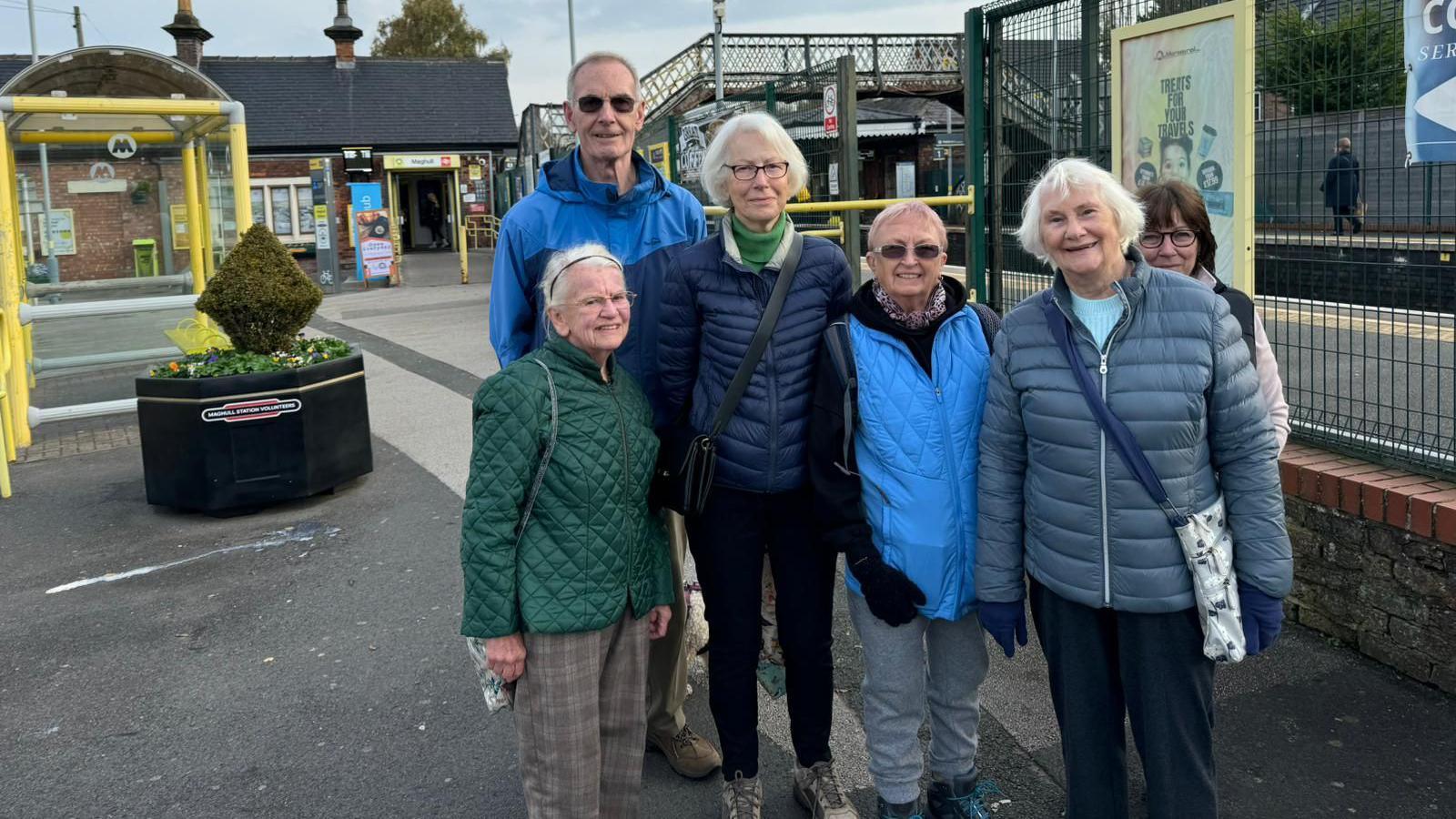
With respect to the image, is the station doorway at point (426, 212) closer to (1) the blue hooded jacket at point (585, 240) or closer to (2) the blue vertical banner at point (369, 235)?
(2) the blue vertical banner at point (369, 235)

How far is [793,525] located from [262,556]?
371cm

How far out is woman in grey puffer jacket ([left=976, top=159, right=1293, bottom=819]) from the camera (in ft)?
8.19

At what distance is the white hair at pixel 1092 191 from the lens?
2.60 meters

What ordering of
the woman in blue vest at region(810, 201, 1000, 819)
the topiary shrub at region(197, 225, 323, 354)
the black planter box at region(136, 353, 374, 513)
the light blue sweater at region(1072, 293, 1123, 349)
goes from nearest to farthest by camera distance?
the light blue sweater at region(1072, 293, 1123, 349)
the woman in blue vest at region(810, 201, 1000, 819)
the black planter box at region(136, 353, 374, 513)
the topiary shrub at region(197, 225, 323, 354)

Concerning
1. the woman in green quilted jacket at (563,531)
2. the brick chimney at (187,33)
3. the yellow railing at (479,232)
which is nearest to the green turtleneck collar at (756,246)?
the woman in green quilted jacket at (563,531)

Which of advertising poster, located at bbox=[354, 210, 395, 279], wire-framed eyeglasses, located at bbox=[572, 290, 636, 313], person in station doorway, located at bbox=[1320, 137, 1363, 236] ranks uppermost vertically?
advertising poster, located at bbox=[354, 210, 395, 279]

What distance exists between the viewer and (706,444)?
2916mm

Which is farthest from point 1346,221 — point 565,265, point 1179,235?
point 565,265

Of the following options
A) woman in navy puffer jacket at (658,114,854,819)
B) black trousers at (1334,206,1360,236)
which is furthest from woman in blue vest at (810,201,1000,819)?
black trousers at (1334,206,1360,236)

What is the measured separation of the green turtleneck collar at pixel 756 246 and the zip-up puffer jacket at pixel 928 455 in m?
0.34

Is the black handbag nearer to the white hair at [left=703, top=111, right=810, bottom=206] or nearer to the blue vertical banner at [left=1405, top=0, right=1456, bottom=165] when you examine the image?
the white hair at [left=703, top=111, right=810, bottom=206]

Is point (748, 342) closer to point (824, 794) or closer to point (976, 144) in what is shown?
point (824, 794)

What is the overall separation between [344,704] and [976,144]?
3.99 metres

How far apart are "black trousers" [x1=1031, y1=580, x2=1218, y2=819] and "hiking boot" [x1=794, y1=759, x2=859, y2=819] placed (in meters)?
0.62
